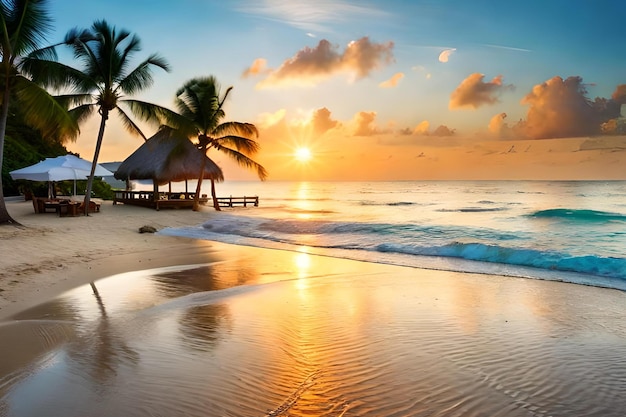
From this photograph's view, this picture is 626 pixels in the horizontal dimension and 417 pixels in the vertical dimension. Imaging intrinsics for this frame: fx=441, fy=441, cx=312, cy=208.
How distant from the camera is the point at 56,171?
23.0 meters

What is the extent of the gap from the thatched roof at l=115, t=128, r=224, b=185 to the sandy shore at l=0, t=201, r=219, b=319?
22.5 ft

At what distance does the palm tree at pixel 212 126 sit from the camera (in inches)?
1166

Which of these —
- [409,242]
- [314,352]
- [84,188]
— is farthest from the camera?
[84,188]

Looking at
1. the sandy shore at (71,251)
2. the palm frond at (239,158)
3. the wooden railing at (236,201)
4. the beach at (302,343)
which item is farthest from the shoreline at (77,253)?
the wooden railing at (236,201)

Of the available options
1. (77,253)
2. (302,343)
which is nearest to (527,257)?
(302,343)

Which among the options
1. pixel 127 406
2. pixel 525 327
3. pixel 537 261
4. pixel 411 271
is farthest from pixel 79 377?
pixel 537 261

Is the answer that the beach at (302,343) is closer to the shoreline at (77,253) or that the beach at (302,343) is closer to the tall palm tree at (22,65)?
the shoreline at (77,253)

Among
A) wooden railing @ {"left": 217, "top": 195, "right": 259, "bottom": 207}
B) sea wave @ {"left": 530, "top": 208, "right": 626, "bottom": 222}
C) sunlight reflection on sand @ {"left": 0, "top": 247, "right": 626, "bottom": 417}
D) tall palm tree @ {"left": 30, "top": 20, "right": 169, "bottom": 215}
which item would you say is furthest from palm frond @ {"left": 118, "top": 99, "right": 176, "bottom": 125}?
sea wave @ {"left": 530, "top": 208, "right": 626, "bottom": 222}

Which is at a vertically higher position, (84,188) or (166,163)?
(166,163)

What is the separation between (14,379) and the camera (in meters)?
4.05

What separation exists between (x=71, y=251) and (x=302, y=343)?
32.8ft

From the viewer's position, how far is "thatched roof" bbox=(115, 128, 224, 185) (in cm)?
2936

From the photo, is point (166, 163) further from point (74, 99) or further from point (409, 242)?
point (409, 242)

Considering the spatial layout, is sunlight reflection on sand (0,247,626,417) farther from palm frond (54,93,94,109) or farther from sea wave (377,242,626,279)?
palm frond (54,93,94,109)
